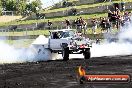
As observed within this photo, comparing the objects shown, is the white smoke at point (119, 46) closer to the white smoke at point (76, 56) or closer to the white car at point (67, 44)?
the white smoke at point (76, 56)

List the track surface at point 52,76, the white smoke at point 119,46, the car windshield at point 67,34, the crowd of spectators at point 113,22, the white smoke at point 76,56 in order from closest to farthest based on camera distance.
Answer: the track surface at point 52,76
the car windshield at point 67,34
the white smoke at point 76,56
the white smoke at point 119,46
the crowd of spectators at point 113,22

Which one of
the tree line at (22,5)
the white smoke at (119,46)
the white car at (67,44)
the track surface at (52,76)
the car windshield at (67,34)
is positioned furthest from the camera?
the tree line at (22,5)

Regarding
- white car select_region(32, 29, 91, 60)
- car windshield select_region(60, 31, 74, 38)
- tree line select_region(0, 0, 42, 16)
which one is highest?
car windshield select_region(60, 31, 74, 38)

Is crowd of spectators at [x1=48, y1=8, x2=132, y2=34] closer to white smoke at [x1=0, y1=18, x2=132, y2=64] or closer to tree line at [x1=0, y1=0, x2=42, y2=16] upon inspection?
white smoke at [x1=0, y1=18, x2=132, y2=64]

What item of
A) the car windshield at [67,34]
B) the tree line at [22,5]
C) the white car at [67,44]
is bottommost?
the tree line at [22,5]

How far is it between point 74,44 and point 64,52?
84 centimetres

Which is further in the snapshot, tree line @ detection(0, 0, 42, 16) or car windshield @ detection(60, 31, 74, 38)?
tree line @ detection(0, 0, 42, 16)

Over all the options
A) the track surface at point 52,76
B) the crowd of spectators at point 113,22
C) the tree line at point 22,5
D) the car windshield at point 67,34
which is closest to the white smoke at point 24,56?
the car windshield at point 67,34

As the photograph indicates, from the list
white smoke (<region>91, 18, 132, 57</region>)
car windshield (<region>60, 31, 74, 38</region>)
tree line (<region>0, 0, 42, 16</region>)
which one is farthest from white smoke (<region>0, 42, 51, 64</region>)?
tree line (<region>0, 0, 42, 16</region>)

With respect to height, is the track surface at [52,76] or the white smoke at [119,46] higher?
the track surface at [52,76]

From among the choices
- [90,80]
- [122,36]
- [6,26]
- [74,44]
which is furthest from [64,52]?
[6,26]

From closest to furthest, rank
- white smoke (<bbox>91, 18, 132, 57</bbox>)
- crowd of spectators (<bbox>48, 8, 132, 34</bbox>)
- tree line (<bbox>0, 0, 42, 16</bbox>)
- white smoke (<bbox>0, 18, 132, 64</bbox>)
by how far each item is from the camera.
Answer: white smoke (<bbox>0, 18, 132, 64</bbox>) → white smoke (<bbox>91, 18, 132, 57</bbox>) → crowd of spectators (<bbox>48, 8, 132, 34</bbox>) → tree line (<bbox>0, 0, 42, 16</bbox>)

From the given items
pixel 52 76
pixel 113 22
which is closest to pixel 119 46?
pixel 113 22

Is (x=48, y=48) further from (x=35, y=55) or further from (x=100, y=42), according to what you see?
(x=100, y=42)
